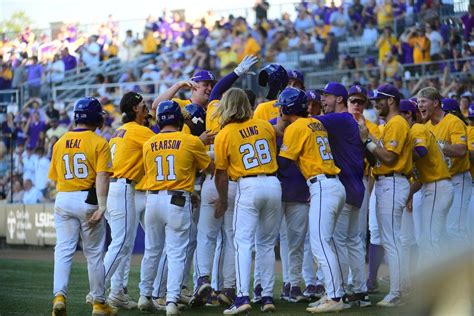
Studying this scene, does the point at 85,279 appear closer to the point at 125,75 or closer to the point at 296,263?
the point at 296,263

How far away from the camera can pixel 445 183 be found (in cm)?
1052

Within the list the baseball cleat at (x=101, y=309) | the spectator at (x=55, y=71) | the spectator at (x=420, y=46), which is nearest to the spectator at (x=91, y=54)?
the spectator at (x=55, y=71)

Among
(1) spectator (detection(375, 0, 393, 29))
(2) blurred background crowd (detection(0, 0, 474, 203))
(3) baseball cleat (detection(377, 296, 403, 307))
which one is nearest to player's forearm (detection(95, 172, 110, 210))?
(3) baseball cleat (detection(377, 296, 403, 307))

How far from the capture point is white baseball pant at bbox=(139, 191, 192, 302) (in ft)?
28.7

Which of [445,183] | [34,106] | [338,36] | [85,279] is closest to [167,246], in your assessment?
[445,183]

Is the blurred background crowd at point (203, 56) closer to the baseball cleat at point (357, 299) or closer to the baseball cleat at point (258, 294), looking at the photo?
the baseball cleat at point (357, 299)

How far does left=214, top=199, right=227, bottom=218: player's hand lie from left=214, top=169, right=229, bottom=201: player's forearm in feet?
0.44

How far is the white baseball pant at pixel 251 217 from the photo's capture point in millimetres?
8883

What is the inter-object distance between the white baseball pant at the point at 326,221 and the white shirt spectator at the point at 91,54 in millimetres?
18900

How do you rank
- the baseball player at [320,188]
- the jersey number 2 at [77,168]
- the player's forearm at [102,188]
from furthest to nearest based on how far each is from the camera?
the baseball player at [320,188], the jersey number 2 at [77,168], the player's forearm at [102,188]

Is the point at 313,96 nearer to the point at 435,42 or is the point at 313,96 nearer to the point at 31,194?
the point at 435,42

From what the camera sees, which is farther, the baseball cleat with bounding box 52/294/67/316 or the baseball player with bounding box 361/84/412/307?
the baseball player with bounding box 361/84/412/307

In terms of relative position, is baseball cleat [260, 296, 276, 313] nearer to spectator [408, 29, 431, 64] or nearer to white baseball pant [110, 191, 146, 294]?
white baseball pant [110, 191, 146, 294]

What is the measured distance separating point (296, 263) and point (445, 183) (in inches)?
80.3
